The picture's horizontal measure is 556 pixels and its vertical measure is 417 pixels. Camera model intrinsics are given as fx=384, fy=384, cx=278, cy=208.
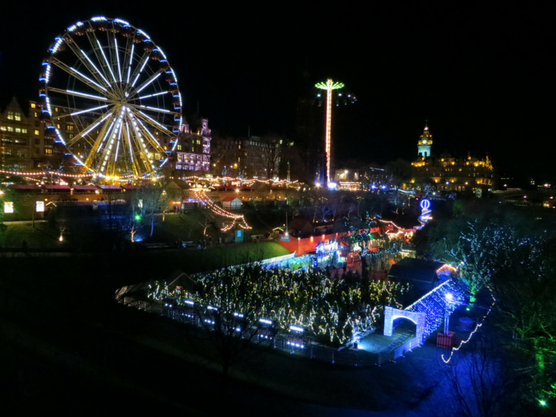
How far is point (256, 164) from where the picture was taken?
254 feet

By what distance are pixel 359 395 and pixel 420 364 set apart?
9.87 feet

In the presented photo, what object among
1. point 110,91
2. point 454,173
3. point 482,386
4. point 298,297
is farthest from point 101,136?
point 454,173

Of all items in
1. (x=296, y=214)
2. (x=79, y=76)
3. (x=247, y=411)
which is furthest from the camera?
(x=296, y=214)

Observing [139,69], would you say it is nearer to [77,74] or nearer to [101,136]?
[77,74]

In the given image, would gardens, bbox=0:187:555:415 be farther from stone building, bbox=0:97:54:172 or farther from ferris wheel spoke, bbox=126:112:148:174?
stone building, bbox=0:97:54:172

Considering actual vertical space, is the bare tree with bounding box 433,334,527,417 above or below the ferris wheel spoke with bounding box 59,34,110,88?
below

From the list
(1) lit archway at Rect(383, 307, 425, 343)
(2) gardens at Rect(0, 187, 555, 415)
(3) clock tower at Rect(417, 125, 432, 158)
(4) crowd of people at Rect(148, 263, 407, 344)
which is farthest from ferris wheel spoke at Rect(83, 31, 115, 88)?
Answer: (3) clock tower at Rect(417, 125, 432, 158)

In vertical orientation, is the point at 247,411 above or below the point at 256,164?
below

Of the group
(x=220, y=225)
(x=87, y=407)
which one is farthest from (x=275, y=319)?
(x=220, y=225)

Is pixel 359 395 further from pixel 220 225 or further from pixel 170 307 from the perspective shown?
pixel 220 225

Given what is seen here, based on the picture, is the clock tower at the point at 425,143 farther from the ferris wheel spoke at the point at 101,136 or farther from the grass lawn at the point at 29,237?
the grass lawn at the point at 29,237

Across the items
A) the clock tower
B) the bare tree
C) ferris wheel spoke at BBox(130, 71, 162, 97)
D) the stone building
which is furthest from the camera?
the clock tower

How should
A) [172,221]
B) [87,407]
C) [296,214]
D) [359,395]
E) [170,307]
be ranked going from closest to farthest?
1. [87,407]
2. [359,395]
3. [170,307]
4. [172,221]
5. [296,214]

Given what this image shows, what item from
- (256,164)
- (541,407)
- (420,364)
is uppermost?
(256,164)
